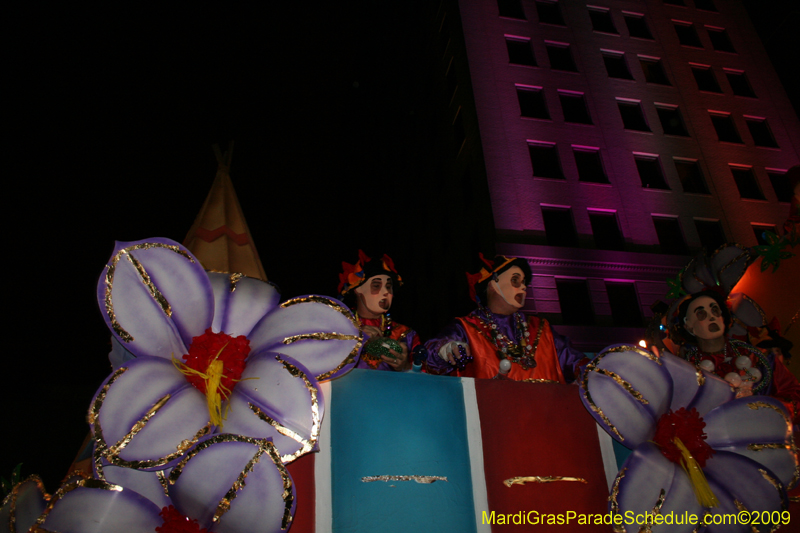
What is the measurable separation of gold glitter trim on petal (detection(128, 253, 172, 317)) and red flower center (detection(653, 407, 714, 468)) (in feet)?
7.11

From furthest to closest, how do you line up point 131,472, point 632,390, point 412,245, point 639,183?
point 412,245 → point 639,183 → point 632,390 → point 131,472

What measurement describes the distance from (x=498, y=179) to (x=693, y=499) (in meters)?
11.6

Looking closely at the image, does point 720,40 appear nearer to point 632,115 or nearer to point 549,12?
point 632,115

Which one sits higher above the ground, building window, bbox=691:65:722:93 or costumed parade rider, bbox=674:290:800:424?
building window, bbox=691:65:722:93

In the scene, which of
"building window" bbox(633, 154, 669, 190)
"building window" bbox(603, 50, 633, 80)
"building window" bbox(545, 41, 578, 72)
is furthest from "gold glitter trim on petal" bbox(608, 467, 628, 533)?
"building window" bbox(603, 50, 633, 80)

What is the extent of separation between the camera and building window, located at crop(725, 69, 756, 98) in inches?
659

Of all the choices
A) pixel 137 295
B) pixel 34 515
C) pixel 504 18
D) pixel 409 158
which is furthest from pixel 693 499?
pixel 409 158

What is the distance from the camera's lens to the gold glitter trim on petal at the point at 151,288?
82.9 inches

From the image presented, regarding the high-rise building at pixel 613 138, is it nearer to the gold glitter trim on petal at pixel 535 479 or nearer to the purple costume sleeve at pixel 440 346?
the purple costume sleeve at pixel 440 346

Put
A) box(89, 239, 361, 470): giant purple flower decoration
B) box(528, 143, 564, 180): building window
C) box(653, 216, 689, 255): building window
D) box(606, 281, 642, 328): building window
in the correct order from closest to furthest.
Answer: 1. box(89, 239, 361, 470): giant purple flower decoration
2. box(606, 281, 642, 328): building window
3. box(653, 216, 689, 255): building window
4. box(528, 143, 564, 180): building window

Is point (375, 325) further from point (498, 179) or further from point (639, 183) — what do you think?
point (639, 183)

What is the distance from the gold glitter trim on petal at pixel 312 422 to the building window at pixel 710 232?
14.7 m

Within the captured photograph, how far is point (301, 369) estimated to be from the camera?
82.4 inches

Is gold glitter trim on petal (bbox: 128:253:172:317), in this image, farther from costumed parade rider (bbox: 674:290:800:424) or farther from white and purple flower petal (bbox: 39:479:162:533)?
costumed parade rider (bbox: 674:290:800:424)
